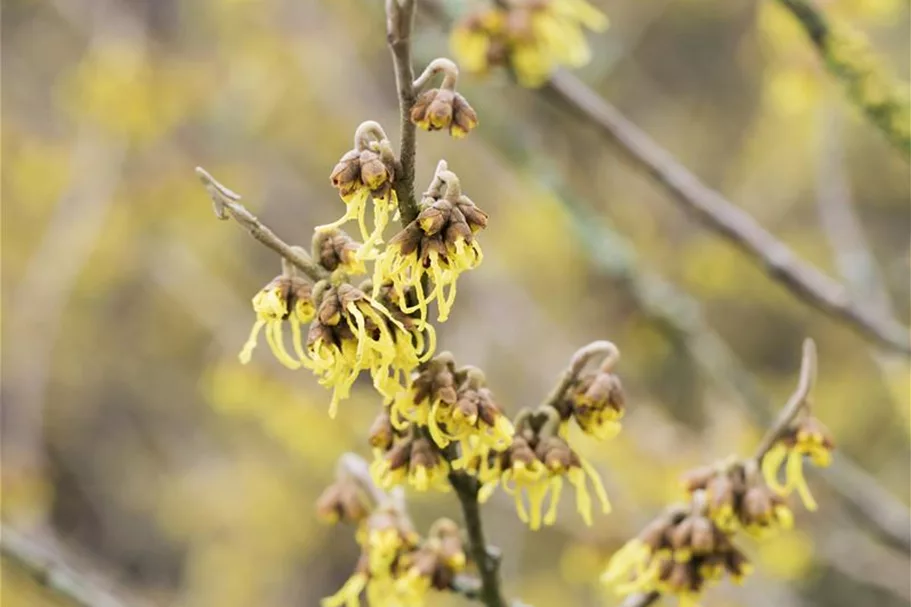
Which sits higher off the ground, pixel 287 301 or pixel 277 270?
pixel 277 270

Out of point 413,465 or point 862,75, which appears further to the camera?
point 862,75

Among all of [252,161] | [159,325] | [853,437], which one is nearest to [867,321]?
[853,437]

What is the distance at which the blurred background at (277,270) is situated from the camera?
3.69 m

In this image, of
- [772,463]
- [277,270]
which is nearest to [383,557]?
[772,463]

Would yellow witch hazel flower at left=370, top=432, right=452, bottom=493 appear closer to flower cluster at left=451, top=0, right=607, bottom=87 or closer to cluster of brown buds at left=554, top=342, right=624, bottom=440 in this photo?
cluster of brown buds at left=554, top=342, right=624, bottom=440

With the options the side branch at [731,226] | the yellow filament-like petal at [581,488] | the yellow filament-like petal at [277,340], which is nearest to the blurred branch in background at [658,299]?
the side branch at [731,226]

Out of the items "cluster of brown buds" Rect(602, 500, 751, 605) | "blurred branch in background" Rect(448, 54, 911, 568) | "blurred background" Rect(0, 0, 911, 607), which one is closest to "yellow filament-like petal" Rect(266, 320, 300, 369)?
"cluster of brown buds" Rect(602, 500, 751, 605)

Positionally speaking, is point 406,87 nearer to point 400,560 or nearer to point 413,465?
point 413,465

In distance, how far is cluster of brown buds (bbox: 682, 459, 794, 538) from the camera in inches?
39.3

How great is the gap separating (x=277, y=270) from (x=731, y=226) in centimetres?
370

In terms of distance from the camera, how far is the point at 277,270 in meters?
5.21

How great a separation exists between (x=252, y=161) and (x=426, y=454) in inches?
160

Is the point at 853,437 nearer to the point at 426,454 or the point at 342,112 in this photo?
the point at 342,112

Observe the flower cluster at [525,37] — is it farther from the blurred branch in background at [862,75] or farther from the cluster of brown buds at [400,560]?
the cluster of brown buds at [400,560]
